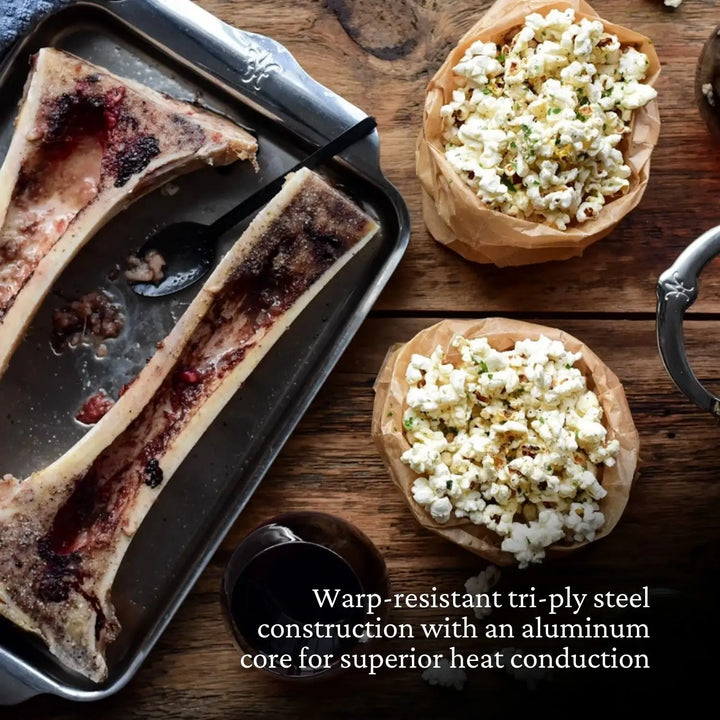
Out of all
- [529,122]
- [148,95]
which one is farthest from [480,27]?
[148,95]

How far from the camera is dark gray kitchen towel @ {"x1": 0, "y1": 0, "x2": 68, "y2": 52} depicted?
1.33 meters

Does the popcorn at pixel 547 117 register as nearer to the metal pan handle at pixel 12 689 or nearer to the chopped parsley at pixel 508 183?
the chopped parsley at pixel 508 183

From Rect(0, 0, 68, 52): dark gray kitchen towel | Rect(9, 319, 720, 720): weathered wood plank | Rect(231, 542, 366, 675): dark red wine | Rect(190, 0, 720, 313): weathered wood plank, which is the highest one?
Rect(0, 0, 68, 52): dark gray kitchen towel

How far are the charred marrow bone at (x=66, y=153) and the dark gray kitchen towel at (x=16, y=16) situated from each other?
2.9 inches

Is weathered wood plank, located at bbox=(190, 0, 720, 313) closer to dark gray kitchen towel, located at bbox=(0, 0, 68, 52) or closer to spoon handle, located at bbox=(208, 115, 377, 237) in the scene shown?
spoon handle, located at bbox=(208, 115, 377, 237)

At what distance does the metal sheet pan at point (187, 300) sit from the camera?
1351mm

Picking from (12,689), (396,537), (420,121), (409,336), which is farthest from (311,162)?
(12,689)

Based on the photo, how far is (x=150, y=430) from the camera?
130cm

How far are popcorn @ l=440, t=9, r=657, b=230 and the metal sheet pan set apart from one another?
15 cm

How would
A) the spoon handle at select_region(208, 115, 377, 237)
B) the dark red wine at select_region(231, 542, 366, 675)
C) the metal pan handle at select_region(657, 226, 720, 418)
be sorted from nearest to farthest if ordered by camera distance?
the metal pan handle at select_region(657, 226, 720, 418)
the dark red wine at select_region(231, 542, 366, 675)
the spoon handle at select_region(208, 115, 377, 237)

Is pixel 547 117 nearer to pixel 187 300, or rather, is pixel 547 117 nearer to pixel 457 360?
pixel 457 360

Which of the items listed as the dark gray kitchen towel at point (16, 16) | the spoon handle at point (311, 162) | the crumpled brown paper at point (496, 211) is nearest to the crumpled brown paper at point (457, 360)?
the crumpled brown paper at point (496, 211)

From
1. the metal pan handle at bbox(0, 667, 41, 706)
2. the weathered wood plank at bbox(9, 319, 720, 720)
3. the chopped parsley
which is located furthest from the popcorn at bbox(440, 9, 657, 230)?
the metal pan handle at bbox(0, 667, 41, 706)

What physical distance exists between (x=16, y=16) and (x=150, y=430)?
67cm
